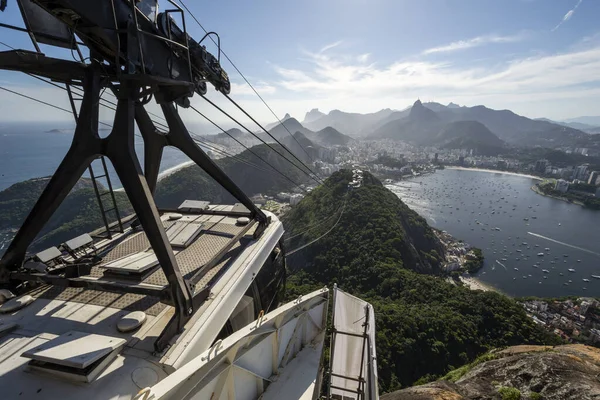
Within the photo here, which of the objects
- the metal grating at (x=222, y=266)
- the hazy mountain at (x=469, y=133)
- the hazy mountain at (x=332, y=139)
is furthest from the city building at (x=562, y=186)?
the hazy mountain at (x=332, y=139)

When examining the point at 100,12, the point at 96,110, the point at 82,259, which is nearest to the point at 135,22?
the point at 100,12

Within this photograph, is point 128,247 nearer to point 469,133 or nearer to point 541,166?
point 541,166

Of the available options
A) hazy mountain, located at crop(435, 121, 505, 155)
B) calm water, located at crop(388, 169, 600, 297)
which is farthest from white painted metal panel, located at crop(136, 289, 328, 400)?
hazy mountain, located at crop(435, 121, 505, 155)

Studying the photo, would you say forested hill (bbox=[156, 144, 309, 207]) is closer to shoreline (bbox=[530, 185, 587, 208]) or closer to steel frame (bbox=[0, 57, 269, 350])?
steel frame (bbox=[0, 57, 269, 350])

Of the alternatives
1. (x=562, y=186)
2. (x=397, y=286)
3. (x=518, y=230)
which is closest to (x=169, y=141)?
(x=397, y=286)

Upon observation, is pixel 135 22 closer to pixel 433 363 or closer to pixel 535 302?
pixel 433 363

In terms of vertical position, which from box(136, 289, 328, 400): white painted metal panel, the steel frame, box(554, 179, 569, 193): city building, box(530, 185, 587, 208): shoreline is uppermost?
the steel frame
